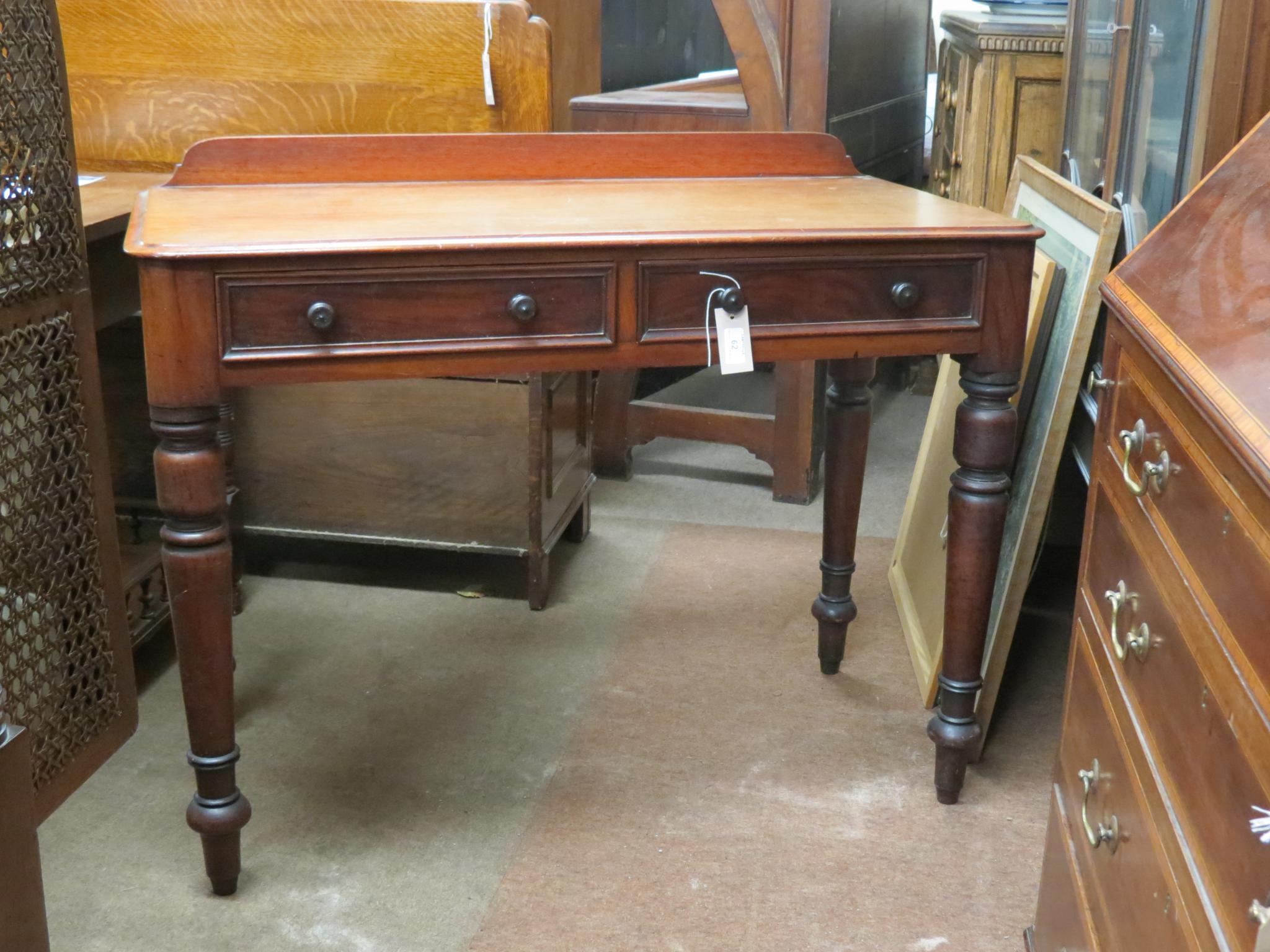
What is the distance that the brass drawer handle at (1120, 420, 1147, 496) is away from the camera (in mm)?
1119

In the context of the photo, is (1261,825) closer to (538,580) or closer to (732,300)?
(732,300)

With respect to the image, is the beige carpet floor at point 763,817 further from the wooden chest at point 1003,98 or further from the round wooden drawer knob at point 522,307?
the wooden chest at point 1003,98

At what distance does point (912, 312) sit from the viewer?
67.9 inches

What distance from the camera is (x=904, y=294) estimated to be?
1696 mm

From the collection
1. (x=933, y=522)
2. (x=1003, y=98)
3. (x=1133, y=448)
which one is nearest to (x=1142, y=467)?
(x=1133, y=448)

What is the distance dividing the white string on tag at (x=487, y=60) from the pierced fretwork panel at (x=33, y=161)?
2.73 feet

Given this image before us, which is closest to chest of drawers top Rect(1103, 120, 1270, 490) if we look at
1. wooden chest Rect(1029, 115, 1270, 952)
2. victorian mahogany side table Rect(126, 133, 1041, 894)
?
wooden chest Rect(1029, 115, 1270, 952)

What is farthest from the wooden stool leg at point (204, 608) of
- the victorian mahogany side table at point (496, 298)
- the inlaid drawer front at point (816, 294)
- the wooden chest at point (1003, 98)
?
the wooden chest at point (1003, 98)

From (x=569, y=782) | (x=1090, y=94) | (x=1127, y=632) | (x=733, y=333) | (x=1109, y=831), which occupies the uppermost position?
(x=1090, y=94)

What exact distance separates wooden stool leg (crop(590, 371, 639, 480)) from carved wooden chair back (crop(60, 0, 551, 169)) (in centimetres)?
107

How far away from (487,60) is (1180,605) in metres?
1.81

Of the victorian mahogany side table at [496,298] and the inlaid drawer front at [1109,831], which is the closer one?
the inlaid drawer front at [1109,831]

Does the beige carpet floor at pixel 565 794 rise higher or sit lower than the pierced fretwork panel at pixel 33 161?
lower

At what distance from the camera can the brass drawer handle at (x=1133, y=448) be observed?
1.12m
